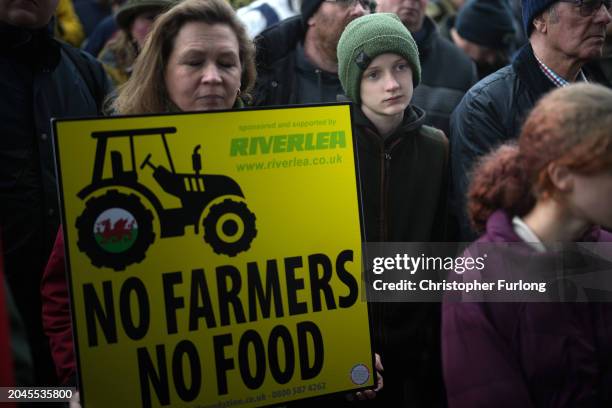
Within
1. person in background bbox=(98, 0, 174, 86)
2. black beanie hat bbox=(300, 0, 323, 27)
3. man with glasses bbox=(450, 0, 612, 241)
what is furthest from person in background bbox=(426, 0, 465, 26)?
man with glasses bbox=(450, 0, 612, 241)

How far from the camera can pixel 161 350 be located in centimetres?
254

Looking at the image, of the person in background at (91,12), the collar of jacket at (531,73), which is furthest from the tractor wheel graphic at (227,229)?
the person in background at (91,12)

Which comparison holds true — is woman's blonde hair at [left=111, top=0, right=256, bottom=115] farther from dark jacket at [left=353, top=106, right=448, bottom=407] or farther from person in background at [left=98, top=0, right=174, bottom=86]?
person in background at [left=98, top=0, right=174, bottom=86]

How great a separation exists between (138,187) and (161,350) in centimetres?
48

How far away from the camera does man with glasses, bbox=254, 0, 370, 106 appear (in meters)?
4.57

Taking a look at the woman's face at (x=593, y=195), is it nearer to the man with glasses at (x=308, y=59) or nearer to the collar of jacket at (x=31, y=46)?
the man with glasses at (x=308, y=59)

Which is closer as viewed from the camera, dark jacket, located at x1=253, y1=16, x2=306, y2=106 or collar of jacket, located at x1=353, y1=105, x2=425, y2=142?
collar of jacket, located at x1=353, y1=105, x2=425, y2=142

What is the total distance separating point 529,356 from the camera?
7.51 feet

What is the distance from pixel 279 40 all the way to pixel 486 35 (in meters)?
1.81

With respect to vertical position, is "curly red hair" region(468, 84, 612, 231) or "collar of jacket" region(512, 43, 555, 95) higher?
"collar of jacket" region(512, 43, 555, 95)

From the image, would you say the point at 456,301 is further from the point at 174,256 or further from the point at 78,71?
the point at 78,71

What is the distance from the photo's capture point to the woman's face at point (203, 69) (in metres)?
3.10

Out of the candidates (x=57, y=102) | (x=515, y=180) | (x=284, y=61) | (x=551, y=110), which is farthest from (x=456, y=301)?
(x=284, y=61)

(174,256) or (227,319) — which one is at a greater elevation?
(174,256)
